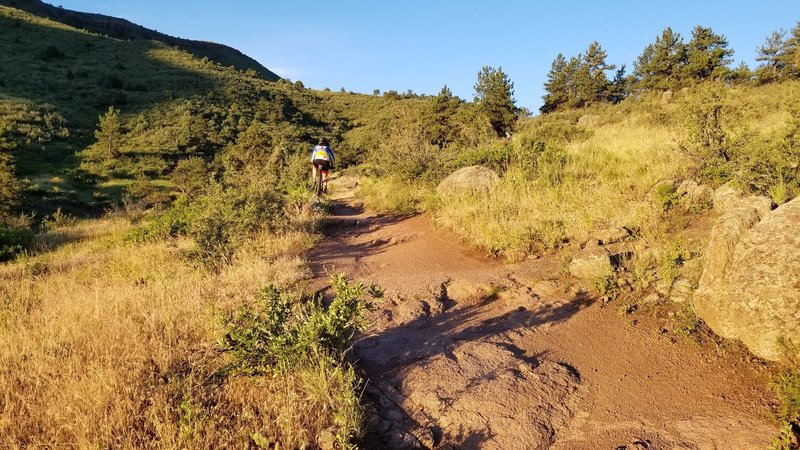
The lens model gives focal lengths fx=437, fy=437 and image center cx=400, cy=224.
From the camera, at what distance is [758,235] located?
132 inches

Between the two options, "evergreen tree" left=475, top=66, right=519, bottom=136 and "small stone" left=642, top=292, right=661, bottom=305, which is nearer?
"small stone" left=642, top=292, right=661, bottom=305

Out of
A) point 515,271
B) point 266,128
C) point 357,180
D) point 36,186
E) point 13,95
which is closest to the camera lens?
point 515,271

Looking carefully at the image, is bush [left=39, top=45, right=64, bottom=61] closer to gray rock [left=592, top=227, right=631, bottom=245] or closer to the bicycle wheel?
the bicycle wheel

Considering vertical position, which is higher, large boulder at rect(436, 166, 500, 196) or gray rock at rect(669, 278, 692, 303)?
large boulder at rect(436, 166, 500, 196)

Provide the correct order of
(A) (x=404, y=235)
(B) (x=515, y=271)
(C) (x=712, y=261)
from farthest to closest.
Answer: (A) (x=404, y=235) < (B) (x=515, y=271) < (C) (x=712, y=261)

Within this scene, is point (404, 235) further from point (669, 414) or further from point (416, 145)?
point (669, 414)

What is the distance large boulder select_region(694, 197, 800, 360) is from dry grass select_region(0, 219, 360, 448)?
2.86 metres

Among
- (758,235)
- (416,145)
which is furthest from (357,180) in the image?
(758,235)

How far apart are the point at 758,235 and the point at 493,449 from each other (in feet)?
8.67

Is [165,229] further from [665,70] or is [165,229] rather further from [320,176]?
[665,70]

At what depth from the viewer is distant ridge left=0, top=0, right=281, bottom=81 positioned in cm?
5919

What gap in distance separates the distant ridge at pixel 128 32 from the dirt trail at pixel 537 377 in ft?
228

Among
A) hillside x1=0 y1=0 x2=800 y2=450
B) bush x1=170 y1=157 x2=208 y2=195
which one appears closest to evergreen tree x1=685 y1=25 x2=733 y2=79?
hillside x1=0 y1=0 x2=800 y2=450

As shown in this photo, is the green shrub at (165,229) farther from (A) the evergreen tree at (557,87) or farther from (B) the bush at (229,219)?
(A) the evergreen tree at (557,87)
